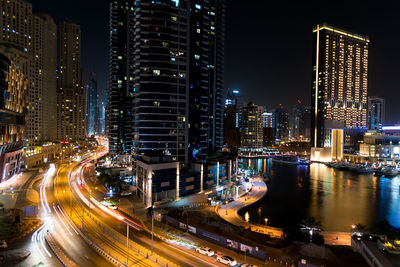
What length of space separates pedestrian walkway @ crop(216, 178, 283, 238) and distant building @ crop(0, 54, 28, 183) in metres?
33.4

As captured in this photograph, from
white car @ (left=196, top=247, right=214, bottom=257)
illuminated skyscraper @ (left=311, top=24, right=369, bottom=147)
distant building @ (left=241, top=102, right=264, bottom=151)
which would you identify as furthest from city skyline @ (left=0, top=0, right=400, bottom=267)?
distant building @ (left=241, top=102, right=264, bottom=151)

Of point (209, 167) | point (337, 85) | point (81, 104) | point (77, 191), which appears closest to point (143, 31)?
point (209, 167)

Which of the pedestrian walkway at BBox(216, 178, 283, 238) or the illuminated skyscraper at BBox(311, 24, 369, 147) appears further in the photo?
the illuminated skyscraper at BBox(311, 24, 369, 147)

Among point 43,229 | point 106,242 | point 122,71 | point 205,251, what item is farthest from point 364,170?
point 43,229

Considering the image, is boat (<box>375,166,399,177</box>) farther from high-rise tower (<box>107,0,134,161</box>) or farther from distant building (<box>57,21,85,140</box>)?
distant building (<box>57,21,85,140</box>)

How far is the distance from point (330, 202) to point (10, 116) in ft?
217

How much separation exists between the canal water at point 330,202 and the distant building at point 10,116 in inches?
1586

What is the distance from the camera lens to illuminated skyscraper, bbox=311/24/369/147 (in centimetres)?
15138

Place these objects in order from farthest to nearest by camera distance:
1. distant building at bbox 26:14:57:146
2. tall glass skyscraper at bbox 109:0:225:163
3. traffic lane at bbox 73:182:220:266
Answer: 1. distant building at bbox 26:14:57:146
2. tall glass skyscraper at bbox 109:0:225:163
3. traffic lane at bbox 73:182:220:266

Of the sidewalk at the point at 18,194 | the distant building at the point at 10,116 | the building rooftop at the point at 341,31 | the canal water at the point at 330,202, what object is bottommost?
the canal water at the point at 330,202

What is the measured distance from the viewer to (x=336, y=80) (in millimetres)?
160000

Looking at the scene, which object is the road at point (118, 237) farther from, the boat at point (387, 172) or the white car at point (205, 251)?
the boat at point (387, 172)

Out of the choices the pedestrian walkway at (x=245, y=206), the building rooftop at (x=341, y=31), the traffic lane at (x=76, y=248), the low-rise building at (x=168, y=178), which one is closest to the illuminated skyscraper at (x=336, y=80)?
the building rooftop at (x=341, y=31)

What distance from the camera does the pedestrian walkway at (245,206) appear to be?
37344mm
